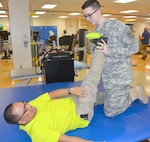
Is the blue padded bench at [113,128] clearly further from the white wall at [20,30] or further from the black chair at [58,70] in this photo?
the white wall at [20,30]

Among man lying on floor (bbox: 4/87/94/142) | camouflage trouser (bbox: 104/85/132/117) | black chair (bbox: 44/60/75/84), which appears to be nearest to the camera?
man lying on floor (bbox: 4/87/94/142)

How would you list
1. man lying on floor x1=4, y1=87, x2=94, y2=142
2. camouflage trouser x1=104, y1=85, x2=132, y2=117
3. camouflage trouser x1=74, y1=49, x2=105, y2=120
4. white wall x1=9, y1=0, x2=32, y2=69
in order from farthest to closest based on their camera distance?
white wall x1=9, y1=0, x2=32, y2=69, camouflage trouser x1=104, y1=85, x2=132, y2=117, camouflage trouser x1=74, y1=49, x2=105, y2=120, man lying on floor x1=4, y1=87, x2=94, y2=142

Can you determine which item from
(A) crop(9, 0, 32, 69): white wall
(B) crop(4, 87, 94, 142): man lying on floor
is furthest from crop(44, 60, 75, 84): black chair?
(A) crop(9, 0, 32, 69): white wall

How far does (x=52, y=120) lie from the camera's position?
5.28 feet

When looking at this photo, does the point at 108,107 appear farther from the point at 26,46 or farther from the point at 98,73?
the point at 26,46

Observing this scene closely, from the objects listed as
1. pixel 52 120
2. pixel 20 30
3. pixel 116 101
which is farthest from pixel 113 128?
pixel 20 30

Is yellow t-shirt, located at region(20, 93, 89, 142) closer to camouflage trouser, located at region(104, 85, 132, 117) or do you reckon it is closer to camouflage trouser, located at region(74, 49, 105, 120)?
camouflage trouser, located at region(74, 49, 105, 120)

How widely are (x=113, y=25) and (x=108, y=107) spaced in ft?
3.02

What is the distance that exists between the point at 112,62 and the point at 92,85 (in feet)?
1.17

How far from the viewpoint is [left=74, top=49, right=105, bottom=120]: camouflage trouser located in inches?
75.9

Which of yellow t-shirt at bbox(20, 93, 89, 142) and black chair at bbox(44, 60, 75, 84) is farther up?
black chair at bbox(44, 60, 75, 84)

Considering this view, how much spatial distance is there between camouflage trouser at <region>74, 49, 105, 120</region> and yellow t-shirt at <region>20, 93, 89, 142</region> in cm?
9

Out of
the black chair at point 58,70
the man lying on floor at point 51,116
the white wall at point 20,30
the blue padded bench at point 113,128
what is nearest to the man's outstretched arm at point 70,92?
the man lying on floor at point 51,116

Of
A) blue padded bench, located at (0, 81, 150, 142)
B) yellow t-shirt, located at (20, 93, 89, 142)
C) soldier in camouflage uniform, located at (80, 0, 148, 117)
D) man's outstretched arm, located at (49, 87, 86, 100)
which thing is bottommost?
blue padded bench, located at (0, 81, 150, 142)
